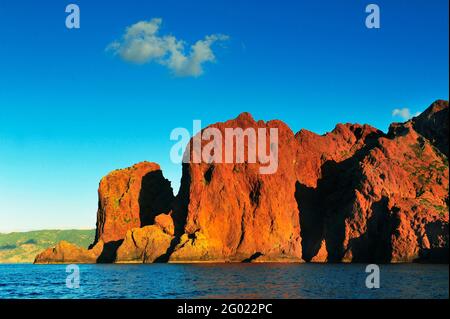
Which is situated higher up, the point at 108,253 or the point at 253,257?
the point at 253,257

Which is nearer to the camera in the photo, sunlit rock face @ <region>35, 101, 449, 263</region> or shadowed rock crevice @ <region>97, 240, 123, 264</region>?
sunlit rock face @ <region>35, 101, 449, 263</region>

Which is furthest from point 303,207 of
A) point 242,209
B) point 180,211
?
point 180,211

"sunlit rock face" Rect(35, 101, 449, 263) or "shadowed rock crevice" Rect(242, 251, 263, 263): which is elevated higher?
"sunlit rock face" Rect(35, 101, 449, 263)

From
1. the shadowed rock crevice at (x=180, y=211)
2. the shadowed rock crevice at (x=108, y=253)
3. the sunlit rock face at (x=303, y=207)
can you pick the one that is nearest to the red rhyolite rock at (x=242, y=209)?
the sunlit rock face at (x=303, y=207)

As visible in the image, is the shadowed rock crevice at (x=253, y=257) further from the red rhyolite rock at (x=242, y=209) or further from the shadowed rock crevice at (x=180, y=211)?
the shadowed rock crevice at (x=180, y=211)

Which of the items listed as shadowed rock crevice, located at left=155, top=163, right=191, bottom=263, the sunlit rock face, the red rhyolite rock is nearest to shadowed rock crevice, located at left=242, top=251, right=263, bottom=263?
the red rhyolite rock

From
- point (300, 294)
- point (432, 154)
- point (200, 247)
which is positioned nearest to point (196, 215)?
point (200, 247)

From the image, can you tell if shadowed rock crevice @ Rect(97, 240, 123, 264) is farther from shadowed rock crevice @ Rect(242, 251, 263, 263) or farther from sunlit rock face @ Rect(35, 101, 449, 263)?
shadowed rock crevice @ Rect(242, 251, 263, 263)

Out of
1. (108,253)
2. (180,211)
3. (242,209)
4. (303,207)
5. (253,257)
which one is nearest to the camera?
(253,257)

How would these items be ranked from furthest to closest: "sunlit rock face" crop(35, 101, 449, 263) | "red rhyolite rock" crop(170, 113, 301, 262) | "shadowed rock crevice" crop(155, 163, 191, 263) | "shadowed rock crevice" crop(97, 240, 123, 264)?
"shadowed rock crevice" crop(97, 240, 123, 264), "red rhyolite rock" crop(170, 113, 301, 262), "shadowed rock crevice" crop(155, 163, 191, 263), "sunlit rock face" crop(35, 101, 449, 263)

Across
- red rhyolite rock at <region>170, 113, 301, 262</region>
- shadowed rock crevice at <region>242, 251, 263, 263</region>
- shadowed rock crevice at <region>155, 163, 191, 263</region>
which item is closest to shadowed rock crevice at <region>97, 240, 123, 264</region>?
shadowed rock crevice at <region>155, 163, 191, 263</region>

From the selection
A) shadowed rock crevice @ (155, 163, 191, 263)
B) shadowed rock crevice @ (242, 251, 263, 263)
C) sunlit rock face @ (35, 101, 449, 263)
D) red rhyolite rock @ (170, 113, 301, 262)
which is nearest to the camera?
sunlit rock face @ (35, 101, 449, 263)

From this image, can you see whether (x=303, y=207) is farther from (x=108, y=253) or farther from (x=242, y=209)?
(x=108, y=253)
